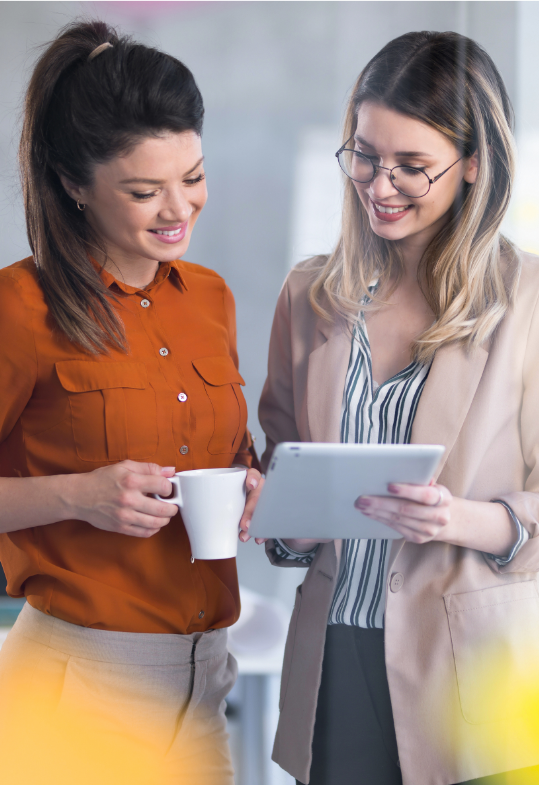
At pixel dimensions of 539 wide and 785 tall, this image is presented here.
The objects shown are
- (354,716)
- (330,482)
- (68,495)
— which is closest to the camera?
(330,482)

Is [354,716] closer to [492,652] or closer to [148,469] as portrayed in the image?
[492,652]

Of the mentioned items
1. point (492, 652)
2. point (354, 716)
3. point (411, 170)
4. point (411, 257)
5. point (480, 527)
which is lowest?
point (354, 716)

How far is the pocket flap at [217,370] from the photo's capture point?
2.52ft

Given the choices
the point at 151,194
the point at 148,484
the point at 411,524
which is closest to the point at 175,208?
the point at 151,194

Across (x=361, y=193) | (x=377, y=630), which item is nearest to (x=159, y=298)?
(x=361, y=193)

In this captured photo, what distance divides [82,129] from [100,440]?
312 mm

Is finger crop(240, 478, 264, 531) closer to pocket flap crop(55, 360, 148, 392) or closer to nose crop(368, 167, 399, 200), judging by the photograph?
pocket flap crop(55, 360, 148, 392)

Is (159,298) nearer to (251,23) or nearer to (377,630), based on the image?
(251,23)

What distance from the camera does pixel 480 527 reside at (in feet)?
2.22

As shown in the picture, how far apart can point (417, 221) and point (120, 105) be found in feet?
1.09

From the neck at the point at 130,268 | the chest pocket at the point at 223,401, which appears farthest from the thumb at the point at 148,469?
the neck at the point at 130,268

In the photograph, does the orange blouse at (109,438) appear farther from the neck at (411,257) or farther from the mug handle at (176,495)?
the neck at (411,257)

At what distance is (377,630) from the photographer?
0.75 metres

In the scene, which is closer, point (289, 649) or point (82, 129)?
point (82, 129)
